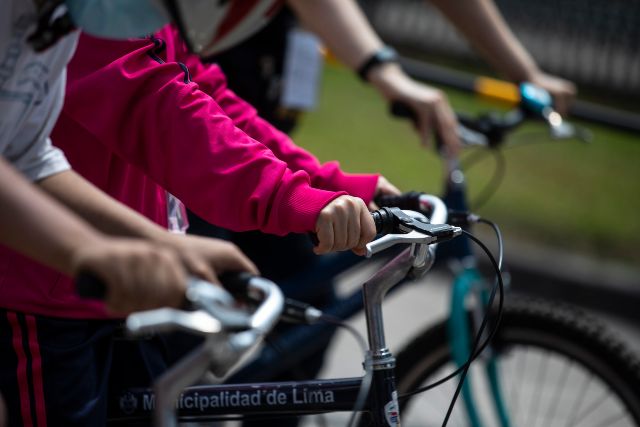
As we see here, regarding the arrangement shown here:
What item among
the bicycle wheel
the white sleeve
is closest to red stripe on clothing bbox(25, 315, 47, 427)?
the white sleeve

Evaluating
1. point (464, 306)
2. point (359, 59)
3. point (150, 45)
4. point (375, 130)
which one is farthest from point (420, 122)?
point (375, 130)

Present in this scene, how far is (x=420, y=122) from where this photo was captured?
2.57 meters

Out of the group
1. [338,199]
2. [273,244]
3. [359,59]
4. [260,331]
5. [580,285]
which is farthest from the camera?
[580,285]

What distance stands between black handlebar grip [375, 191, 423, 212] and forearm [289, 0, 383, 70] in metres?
0.76

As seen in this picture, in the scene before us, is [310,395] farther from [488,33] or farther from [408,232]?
[488,33]

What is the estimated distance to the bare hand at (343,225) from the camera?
4.77ft

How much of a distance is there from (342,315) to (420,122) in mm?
573

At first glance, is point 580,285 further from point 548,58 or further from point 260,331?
point 548,58

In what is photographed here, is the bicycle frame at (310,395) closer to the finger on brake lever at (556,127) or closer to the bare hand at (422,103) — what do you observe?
the bare hand at (422,103)

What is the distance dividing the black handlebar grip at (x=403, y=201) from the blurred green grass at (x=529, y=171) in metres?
3.25

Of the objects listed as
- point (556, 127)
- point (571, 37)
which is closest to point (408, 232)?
point (556, 127)

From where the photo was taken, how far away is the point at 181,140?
5.08ft

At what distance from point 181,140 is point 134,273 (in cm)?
47

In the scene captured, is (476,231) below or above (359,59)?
below
